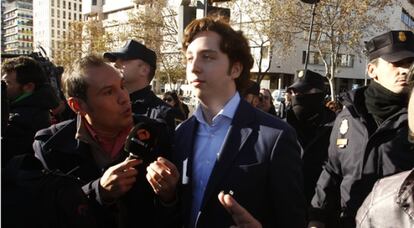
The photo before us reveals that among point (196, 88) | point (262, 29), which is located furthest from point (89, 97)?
point (262, 29)

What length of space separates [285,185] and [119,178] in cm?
78

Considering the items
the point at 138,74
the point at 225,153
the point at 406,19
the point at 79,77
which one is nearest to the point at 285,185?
the point at 225,153

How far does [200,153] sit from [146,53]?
7.56ft

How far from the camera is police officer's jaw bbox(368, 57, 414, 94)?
2.71m

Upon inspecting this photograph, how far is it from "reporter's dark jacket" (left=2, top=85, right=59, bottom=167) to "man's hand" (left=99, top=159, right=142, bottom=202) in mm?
869

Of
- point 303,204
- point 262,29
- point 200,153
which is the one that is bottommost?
point 303,204

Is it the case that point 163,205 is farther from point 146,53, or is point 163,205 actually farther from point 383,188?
point 146,53

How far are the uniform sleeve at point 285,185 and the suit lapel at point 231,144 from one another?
177 mm

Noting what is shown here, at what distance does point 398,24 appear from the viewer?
4350 centimetres

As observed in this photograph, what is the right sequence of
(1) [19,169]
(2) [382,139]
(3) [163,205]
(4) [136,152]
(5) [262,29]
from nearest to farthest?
(1) [19,169] < (4) [136,152] < (3) [163,205] < (2) [382,139] < (5) [262,29]

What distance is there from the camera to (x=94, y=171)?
2.28 m

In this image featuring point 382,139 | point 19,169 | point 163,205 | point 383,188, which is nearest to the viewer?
point 383,188

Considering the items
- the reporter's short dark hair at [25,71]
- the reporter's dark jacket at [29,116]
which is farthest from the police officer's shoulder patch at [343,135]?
the reporter's short dark hair at [25,71]

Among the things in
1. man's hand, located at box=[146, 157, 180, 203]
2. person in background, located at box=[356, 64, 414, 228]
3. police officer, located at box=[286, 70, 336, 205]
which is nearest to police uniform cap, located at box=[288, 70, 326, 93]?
police officer, located at box=[286, 70, 336, 205]
